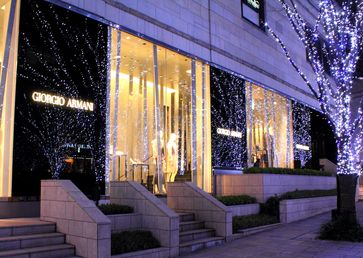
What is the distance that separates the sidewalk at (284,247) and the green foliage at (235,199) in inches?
61.8

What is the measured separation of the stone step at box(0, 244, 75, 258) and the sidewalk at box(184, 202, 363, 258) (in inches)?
118

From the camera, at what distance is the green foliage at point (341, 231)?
460 inches

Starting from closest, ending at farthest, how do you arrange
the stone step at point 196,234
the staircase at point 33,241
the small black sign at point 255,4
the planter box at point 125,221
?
the staircase at point 33,241 < the planter box at point 125,221 < the stone step at point 196,234 < the small black sign at point 255,4

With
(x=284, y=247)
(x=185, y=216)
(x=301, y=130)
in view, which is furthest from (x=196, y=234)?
(x=301, y=130)

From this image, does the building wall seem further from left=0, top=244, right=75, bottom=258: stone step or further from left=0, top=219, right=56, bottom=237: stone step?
left=0, top=244, right=75, bottom=258: stone step

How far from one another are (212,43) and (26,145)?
34.3 ft

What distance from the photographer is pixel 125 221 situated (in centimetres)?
1049

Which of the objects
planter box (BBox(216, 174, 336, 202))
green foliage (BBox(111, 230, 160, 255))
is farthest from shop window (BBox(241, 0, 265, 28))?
green foliage (BBox(111, 230, 160, 255))

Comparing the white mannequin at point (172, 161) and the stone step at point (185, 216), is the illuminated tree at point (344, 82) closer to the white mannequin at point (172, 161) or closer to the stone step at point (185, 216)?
the stone step at point (185, 216)

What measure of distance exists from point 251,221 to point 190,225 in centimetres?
266

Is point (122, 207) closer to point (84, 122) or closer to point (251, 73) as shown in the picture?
point (84, 122)

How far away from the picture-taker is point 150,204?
10641 mm

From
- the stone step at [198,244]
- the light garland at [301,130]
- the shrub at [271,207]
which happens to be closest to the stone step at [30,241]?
the stone step at [198,244]

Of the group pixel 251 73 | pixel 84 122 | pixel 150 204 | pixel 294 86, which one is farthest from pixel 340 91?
pixel 294 86
